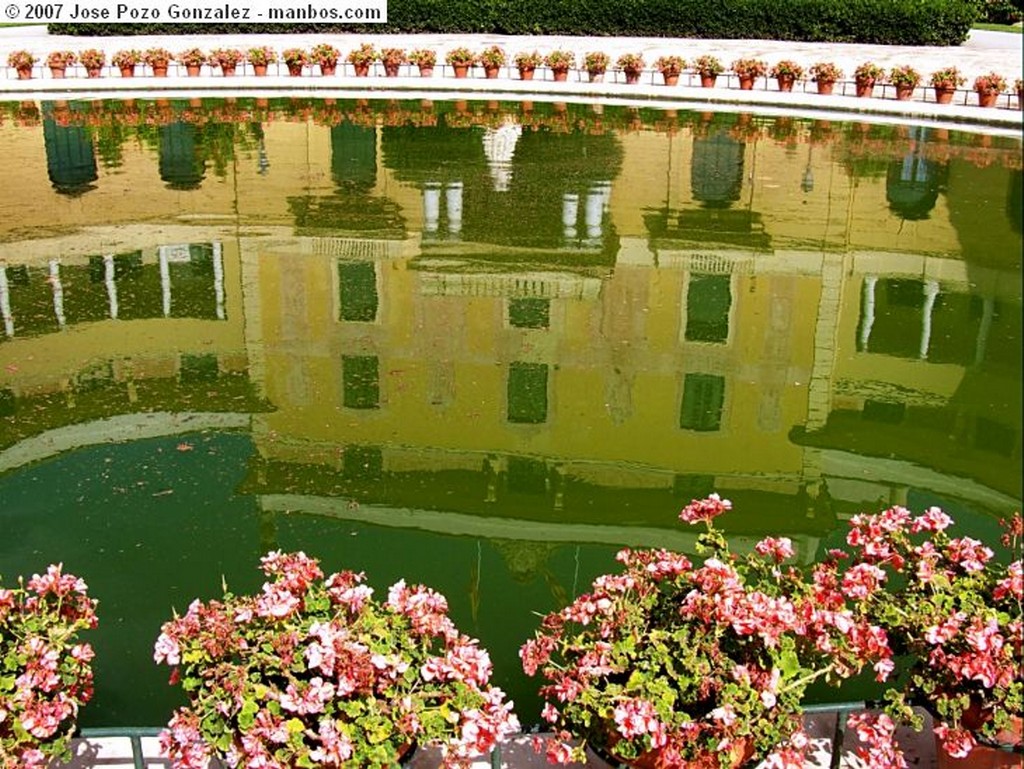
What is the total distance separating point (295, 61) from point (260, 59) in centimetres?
92

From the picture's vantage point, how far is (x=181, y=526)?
923cm

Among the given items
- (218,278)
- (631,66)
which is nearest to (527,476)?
(218,278)

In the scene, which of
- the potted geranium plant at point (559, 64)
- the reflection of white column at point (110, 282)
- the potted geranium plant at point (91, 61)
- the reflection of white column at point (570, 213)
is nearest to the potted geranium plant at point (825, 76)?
the potted geranium plant at point (559, 64)

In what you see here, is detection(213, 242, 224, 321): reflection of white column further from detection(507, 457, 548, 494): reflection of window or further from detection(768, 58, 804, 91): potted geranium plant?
detection(768, 58, 804, 91): potted geranium plant

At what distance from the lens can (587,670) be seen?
5188 mm

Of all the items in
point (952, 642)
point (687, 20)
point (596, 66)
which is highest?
point (687, 20)

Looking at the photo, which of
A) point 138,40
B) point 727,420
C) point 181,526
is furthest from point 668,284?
point 138,40

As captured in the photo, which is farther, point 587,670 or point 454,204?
point 454,204

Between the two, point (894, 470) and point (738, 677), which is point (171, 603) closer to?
point (738, 677)

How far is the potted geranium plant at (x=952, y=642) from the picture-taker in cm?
516

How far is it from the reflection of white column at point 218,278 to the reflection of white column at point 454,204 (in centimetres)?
338

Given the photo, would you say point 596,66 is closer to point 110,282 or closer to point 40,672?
point 110,282

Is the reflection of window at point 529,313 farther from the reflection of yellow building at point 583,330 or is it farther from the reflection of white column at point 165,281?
the reflection of white column at point 165,281

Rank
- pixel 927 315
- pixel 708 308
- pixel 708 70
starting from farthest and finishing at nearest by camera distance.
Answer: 1. pixel 708 70
2. pixel 708 308
3. pixel 927 315
